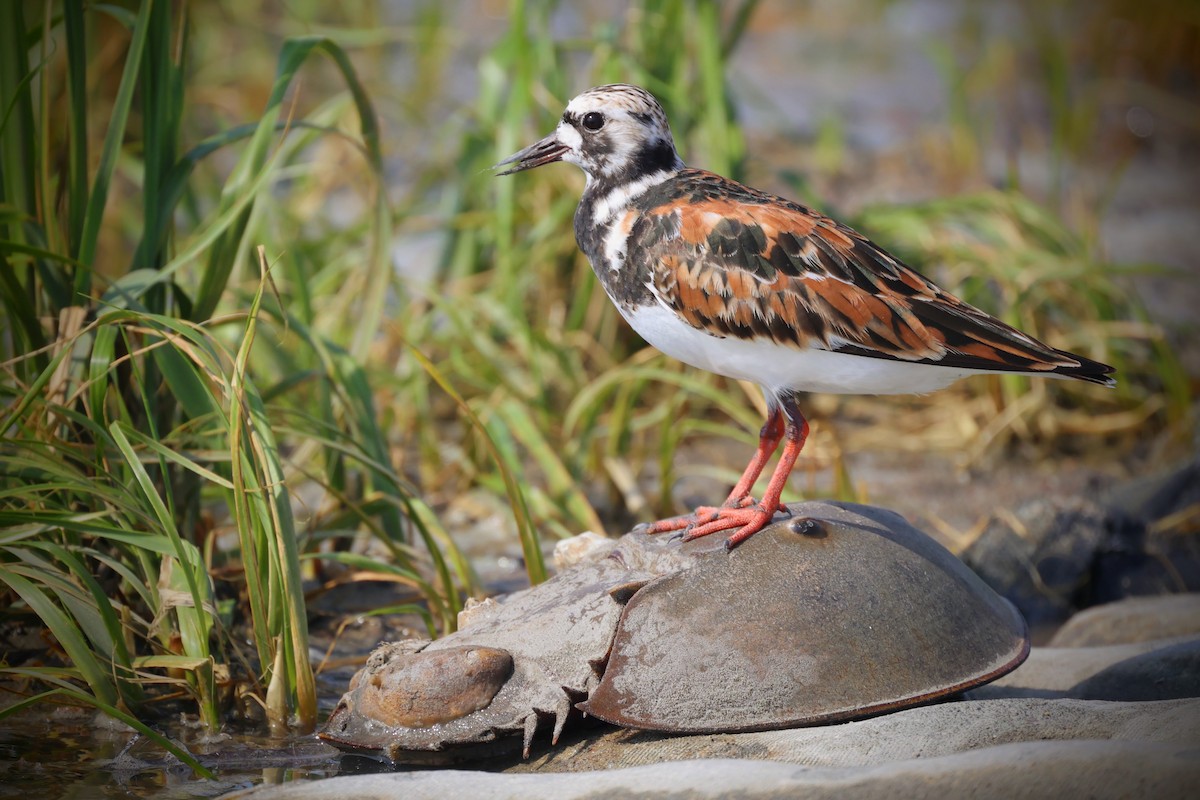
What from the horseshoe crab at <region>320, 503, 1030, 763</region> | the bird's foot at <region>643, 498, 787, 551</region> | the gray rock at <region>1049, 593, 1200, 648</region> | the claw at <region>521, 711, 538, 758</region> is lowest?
the gray rock at <region>1049, 593, 1200, 648</region>

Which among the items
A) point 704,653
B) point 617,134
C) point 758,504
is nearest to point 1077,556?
point 758,504

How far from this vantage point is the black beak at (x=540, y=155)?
4.07 metres

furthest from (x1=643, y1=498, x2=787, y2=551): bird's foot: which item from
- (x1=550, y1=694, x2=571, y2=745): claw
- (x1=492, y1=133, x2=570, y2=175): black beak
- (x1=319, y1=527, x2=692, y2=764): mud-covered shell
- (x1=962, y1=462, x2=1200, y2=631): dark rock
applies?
(x1=962, y1=462, x2=1200, y2=631): dark rock

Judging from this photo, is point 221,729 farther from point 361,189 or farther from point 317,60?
point 317,60

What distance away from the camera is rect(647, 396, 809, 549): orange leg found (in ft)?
12.2

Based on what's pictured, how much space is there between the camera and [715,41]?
21.2 feet

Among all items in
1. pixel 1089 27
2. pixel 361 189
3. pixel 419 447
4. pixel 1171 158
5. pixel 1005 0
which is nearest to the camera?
pixel 419 447

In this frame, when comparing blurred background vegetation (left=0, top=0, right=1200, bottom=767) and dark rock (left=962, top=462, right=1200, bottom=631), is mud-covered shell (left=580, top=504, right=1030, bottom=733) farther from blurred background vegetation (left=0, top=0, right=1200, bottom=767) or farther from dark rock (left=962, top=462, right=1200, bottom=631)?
dark rock (left=962, top=462, right=1200, bottom=631)

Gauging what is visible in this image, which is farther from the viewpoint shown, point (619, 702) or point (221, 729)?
point (221, 729)

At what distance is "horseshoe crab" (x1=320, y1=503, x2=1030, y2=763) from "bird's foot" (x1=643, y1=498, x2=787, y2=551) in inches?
1.5

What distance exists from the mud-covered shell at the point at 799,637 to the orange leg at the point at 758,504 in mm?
53

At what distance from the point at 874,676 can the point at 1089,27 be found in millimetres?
10830

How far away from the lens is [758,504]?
12.7ft

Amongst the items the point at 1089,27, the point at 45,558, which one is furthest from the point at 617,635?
the point at 1089,27
